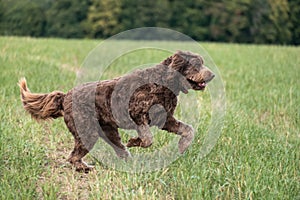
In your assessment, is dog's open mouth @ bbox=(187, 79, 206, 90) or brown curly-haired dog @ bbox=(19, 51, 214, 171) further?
dog's open mouth @ bbox=(187, 79, 206, 90)

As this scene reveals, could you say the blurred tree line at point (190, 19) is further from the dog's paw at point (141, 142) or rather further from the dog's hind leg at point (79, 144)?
the dog's paw at point (141, 142)

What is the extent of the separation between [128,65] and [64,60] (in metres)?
1.97

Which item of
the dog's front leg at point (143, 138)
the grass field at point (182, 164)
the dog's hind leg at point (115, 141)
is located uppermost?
the dog's front leg at point (143, 138)

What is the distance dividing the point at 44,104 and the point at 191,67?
1.34m

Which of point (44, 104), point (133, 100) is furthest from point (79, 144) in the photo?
point (133, 100)

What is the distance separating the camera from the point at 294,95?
26.7ft

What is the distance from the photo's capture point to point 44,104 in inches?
156

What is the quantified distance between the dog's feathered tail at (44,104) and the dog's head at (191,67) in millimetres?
1038

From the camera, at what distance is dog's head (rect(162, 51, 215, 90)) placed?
368 cm

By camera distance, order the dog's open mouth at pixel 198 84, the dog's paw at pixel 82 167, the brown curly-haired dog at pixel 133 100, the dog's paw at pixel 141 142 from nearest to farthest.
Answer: the dog's paw at pixel 141 142 < the brown curly-haired dog at pixel 133 100 < the dog's open mouth at pixel 198 84 < the dog's paw at pixel 82 167

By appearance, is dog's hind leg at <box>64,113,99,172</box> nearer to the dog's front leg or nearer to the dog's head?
the dog's front leg

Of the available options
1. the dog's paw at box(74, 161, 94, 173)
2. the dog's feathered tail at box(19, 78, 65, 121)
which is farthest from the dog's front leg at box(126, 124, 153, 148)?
the dog's feathered tail at box(19, 78, 65, 121)

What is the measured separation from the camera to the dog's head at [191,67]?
368cm

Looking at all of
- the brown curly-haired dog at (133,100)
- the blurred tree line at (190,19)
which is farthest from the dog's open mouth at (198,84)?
the blurred tree line at (190,19)
